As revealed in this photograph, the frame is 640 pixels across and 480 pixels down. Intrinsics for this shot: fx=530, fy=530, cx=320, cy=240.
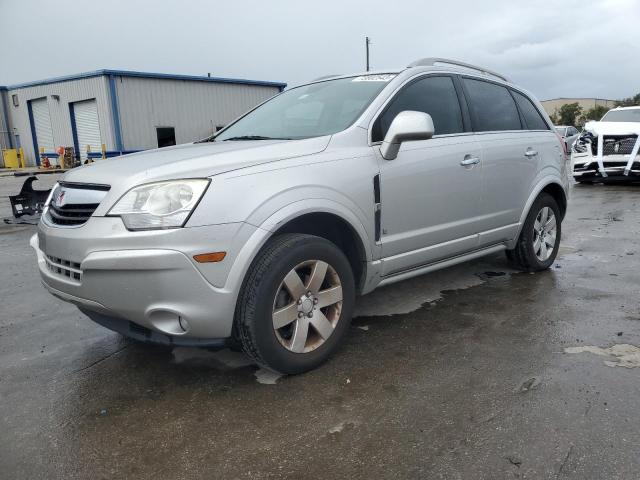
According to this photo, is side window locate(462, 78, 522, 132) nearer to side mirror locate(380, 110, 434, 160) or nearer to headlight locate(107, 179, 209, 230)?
side mirror locate(380, 110, 434, 160)

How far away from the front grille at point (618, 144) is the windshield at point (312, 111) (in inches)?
373

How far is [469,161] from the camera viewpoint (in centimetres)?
386

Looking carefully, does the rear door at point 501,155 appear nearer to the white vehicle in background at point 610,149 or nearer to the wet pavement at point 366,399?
the wet pavement at point 366,399

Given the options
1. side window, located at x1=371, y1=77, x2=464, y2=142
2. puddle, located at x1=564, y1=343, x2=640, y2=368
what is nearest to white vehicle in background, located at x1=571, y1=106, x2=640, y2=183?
side window, located at x1=371, y1=77, x2=464, y2=142

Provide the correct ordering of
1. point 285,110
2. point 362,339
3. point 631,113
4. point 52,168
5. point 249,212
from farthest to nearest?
point 52,168, point 631,113, point 285,110, point 362,339, point 249,212

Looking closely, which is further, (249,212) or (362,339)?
(362,339)

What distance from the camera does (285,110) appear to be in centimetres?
390

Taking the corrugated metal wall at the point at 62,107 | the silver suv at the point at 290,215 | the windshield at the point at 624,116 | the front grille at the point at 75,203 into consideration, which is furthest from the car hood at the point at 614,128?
the corrugated metal wall at the point at 62,107

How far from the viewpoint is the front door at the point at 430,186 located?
3342 millimetres

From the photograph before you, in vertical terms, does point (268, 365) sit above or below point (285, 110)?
below

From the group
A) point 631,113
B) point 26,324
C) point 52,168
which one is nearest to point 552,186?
point 26,324

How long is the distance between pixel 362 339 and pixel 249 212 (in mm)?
1312

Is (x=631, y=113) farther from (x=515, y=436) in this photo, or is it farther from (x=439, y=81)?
(x=515, y=436)

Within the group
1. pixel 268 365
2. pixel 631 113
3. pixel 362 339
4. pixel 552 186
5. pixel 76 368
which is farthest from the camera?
pixel 631 113
